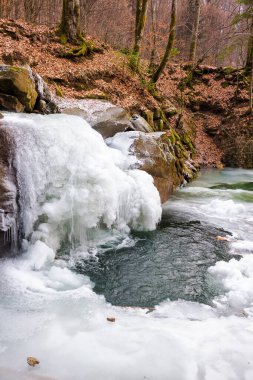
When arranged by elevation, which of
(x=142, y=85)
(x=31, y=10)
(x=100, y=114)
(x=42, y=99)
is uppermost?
(x=31, y=10)

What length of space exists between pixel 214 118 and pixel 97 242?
12.2 meters

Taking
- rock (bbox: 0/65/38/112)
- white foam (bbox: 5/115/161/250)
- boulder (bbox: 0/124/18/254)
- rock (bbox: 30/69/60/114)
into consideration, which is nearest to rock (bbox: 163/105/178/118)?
rock (bbox: 30/69/60/114)

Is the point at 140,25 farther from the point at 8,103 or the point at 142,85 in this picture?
the point at 8,103

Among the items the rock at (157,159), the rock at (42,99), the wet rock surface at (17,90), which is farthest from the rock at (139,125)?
the wet rock surface at (17,90)

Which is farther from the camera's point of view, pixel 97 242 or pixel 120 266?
pixel 97 242

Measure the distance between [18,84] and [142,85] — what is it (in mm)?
7292

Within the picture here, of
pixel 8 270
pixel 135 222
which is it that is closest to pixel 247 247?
pixel 135 222

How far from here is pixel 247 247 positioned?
5.35 meters

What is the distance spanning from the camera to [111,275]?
4379mm

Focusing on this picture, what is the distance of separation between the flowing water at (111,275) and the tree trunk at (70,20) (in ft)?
24.5

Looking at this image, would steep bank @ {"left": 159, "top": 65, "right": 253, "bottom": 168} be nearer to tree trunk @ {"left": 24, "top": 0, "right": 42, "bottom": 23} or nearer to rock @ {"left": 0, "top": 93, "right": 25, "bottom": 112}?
tree trunk @ {"left": 24, "top": 0, "right": 42, "bottom": 23}

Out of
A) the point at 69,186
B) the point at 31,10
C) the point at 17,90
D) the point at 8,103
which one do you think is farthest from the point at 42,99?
the point at 31,10

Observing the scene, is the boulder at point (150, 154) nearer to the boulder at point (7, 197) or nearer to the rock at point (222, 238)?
the rock at point (222, 238)

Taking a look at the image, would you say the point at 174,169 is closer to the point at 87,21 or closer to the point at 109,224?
the point at 109,224
